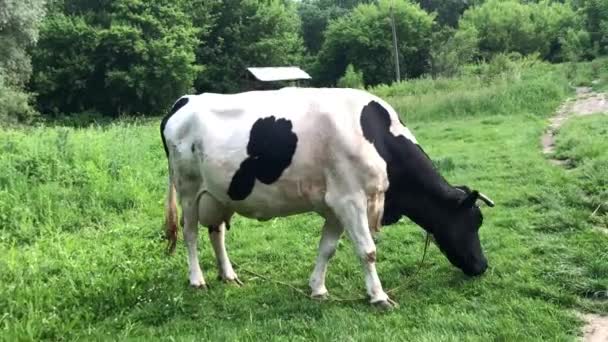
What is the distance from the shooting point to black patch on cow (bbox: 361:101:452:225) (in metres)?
4.66

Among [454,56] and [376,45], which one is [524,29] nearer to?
[454,56]

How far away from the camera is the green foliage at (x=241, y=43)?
46312mm

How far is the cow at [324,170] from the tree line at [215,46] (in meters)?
21.7

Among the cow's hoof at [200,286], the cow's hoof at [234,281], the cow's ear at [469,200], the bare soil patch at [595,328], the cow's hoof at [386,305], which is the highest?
the cow's ear at [469,200]

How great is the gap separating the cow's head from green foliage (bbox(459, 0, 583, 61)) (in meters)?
40.6

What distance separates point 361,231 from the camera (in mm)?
4547

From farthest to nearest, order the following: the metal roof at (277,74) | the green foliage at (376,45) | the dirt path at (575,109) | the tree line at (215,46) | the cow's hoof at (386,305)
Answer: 1. the green foliage at (376,45)
2. the tree line at (215,46)
3. the metal roof at (277,74)
4. the dirt path at (575,109)
5. the cow's hoof at (386,305)

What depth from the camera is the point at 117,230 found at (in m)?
6.93

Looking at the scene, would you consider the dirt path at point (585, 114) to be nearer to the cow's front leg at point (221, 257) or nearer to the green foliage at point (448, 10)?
the cow's front leg at point (221, 257)

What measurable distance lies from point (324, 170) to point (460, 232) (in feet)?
4.23

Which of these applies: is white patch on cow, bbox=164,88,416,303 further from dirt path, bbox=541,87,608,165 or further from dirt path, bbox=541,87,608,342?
dirt path, bbox=541,87,608,165

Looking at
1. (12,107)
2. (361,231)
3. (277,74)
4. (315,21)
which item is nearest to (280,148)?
(361,231)

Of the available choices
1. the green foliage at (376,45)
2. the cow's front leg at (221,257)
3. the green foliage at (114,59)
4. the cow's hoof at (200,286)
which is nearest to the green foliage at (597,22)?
the green foliage at (376,45)

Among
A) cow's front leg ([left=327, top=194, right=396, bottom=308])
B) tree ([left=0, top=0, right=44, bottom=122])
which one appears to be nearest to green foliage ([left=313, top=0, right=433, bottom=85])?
tree ([left=0, top=0, right=44, bottom=122])
